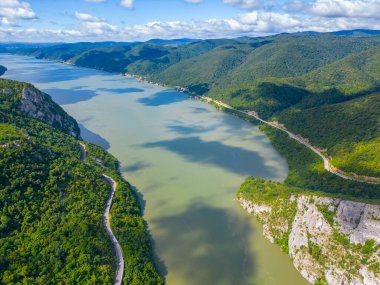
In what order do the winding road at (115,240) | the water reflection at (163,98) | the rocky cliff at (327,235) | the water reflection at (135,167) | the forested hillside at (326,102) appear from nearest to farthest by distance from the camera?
the rocky cliff at (327,235) → the winding road at (115,240) → the forested hillside at (326,102) → the water reflection at (135,167) → the water reflection at (163,98)

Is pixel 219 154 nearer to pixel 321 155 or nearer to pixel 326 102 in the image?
pixel 321 155

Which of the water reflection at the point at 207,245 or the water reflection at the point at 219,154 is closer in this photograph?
the water reflection at the point at 207,245

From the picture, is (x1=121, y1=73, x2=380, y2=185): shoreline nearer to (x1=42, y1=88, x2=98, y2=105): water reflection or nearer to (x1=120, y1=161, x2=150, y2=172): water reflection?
(x1=120, y1=161, x2=150, y2=172): water reflection

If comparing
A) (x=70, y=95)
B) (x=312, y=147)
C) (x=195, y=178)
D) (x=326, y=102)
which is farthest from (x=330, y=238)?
(x=70, y=95)

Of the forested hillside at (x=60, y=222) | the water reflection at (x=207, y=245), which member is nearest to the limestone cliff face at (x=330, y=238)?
the water reflection at (x=207, y=245)

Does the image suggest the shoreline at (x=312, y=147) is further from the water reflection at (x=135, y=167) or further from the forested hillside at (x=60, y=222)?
the forested hillside at (x=60, y=222)

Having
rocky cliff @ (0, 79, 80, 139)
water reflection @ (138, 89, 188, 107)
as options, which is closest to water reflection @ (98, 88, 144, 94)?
water reflection @ (138, 89, 188, 107)

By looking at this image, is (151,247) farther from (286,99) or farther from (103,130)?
(286,99)
